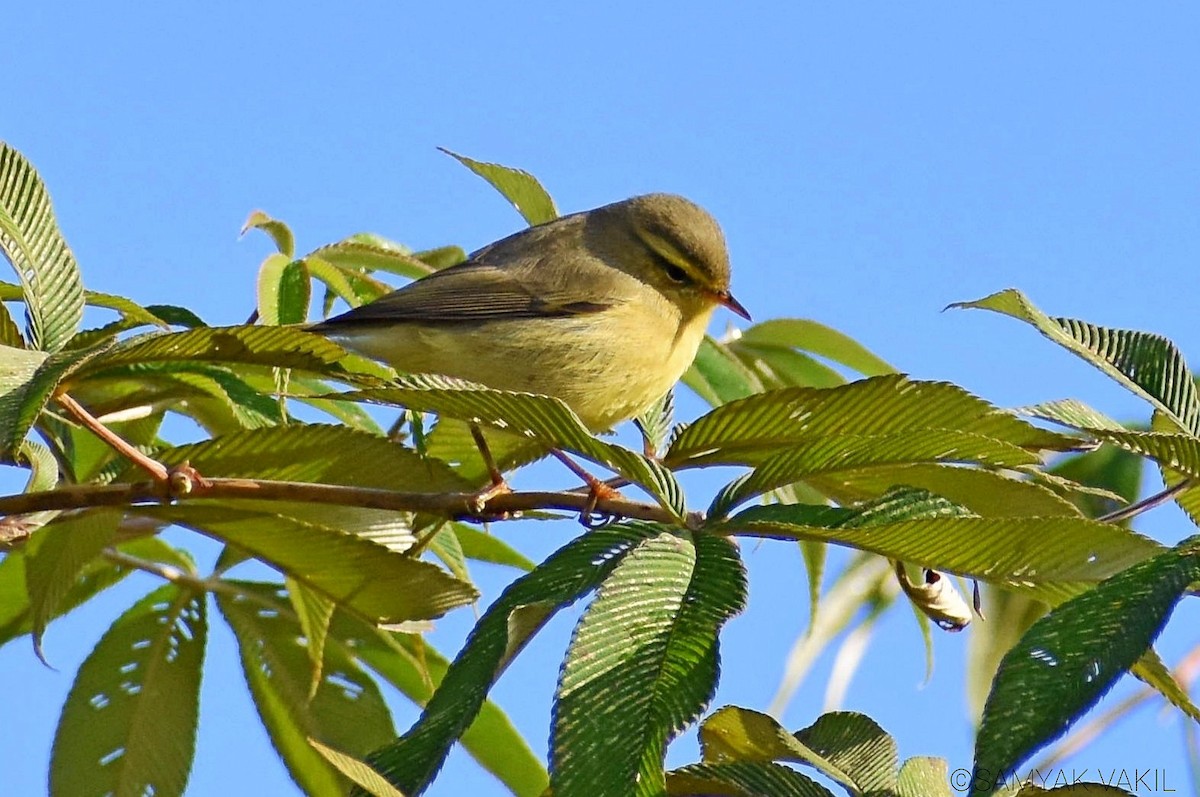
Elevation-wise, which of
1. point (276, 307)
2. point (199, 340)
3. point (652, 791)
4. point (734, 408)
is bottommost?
point (652, 791)

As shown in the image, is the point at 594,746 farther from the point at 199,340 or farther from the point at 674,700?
the point at 199,340

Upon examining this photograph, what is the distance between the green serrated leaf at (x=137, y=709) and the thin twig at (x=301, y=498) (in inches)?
28.1

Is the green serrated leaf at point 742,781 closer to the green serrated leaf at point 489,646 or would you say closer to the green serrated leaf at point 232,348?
the green serrated leaf at point 489,646

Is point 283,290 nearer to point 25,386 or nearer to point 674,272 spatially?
point 25,386

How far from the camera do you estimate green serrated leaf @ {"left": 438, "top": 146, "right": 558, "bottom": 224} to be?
2.88 m

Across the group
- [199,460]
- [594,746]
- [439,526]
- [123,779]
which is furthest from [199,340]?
[123,779]

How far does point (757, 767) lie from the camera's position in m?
1.70

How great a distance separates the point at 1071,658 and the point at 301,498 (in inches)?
41.7

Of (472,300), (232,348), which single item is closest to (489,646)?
(232,348)

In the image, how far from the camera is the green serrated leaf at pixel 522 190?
9.46 feet

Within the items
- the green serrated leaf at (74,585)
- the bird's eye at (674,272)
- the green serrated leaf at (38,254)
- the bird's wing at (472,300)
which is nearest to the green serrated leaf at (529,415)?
the green serrated leaf at (38,254)

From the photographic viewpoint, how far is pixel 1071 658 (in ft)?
4.49

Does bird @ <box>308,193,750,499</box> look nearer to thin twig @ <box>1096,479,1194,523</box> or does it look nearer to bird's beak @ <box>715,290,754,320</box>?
bird's beak @ <box>715,290,754,320</box>

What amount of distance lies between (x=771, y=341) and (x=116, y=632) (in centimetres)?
149
